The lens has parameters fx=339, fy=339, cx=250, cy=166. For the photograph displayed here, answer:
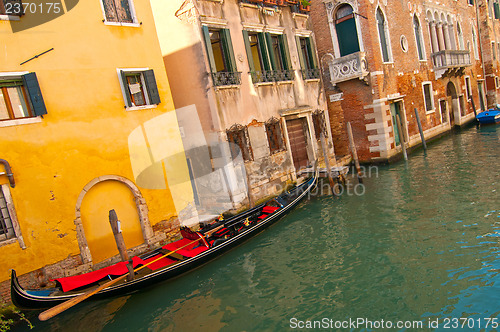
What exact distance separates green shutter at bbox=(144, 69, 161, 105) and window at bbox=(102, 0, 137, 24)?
44.0 inches

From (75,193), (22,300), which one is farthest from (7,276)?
(75,193)

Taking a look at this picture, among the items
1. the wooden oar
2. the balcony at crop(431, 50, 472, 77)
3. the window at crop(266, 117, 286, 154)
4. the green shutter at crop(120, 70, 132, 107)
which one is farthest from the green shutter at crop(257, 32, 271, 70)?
the balcony at crop(431, 50, 472, 77)

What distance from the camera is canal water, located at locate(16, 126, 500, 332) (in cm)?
432

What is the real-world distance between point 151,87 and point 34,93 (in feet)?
7.23

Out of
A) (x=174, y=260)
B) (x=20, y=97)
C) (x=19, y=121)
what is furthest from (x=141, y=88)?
(x=174, y=260)

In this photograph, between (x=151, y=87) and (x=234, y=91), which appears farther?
(x=234, y=91)

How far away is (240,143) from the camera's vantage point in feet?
29.8

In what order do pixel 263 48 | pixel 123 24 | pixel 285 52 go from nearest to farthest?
pixel 123 24 < pixel 263 48 < pixel 285 52

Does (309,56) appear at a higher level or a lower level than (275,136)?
higher

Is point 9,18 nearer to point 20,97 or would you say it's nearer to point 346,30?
point 20,97

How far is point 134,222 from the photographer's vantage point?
6.99m

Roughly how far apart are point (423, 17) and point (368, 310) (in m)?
14.2

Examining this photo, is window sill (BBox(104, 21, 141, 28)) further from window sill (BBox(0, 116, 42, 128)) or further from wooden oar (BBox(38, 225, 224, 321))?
wooden oar (BBox(38, 225, 224, 321))

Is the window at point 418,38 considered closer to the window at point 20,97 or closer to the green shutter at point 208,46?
the green shutter at point 208,46
